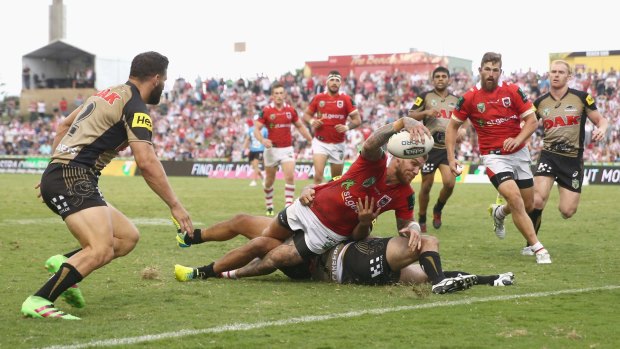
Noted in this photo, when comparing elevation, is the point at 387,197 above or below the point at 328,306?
above

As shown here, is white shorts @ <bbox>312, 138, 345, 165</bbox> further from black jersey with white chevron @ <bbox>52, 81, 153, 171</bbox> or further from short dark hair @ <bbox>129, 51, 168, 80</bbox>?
black jersey with white chevron @ <bbox>52, 81, 153, 171</bbox>

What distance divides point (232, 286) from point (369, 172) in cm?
172

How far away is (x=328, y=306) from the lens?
23.9 feet

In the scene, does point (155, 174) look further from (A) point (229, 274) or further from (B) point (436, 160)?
(B) point (436, 160)

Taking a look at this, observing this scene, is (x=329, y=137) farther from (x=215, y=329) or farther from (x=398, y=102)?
(x=398, y=102)

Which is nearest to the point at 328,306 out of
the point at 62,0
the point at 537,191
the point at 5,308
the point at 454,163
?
the point at 5,308

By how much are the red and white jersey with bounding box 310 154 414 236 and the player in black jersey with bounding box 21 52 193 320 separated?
1602mm

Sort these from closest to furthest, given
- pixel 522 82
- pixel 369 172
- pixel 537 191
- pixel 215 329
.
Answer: pixel 215 329
pixel 369 172
pixel 537 191
pixel 522 82

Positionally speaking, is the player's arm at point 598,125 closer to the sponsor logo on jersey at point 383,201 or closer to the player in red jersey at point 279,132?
the sponsor logo on jersey at point 383,201

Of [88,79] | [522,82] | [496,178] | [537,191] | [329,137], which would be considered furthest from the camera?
[88,79]

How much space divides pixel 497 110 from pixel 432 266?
4.11 meters

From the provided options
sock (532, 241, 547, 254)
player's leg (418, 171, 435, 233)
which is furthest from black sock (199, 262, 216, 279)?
player's leg (418, 171, 435, 233)

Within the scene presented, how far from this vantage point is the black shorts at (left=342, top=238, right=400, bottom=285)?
8211 mm

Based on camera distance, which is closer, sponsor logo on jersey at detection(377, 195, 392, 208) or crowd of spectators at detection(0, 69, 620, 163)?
sponsor logo on jersey at detection(377, 195, 392, 208)
